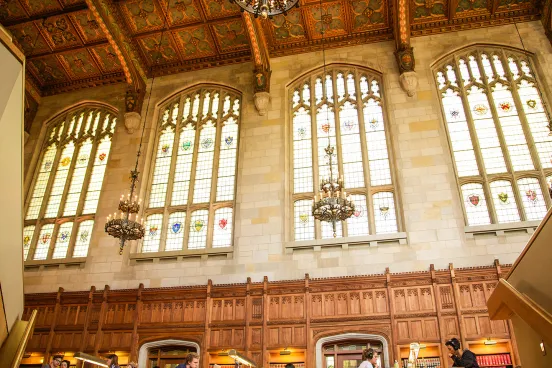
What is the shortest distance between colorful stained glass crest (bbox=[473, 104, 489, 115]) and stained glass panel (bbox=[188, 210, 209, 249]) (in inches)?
305

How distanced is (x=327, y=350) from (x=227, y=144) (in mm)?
6391

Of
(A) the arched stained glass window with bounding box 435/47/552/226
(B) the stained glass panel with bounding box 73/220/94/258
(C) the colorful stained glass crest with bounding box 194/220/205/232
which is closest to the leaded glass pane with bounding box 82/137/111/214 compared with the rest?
(B) the stained glass panel with bounding box 73/220/94/258

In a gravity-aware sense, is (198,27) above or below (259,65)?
above

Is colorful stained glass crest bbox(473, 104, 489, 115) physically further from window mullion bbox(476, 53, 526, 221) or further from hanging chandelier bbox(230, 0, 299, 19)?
hanging chandelier bbox(230, 0, 299, 19)

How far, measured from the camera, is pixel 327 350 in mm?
10172

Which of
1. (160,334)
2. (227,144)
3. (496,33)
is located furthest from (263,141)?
(496,33)

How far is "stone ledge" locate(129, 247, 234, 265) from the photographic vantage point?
455 inches

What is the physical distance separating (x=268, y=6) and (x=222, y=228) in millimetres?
5636

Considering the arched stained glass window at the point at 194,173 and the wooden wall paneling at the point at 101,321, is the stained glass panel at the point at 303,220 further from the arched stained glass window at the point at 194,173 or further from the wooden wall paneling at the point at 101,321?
the wooden wall paneling at the point at 101,321

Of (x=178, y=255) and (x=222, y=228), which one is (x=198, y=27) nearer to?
(x=222, y=228)

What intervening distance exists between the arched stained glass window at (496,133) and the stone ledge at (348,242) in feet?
5.75

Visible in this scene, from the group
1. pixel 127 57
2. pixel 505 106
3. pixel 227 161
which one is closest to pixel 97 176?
pixel 127 57

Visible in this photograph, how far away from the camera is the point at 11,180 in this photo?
3.42 m

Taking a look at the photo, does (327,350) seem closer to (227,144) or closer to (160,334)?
(160,334)
